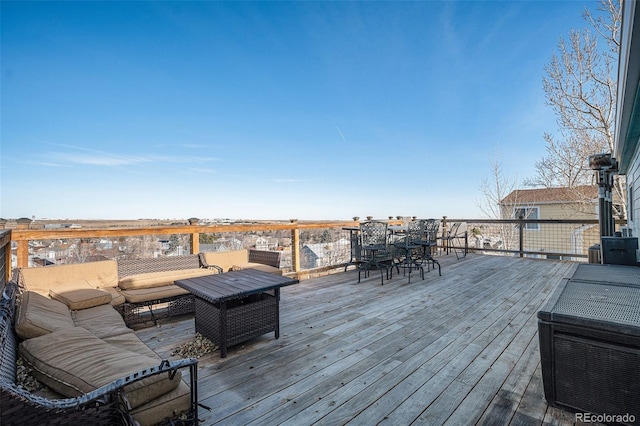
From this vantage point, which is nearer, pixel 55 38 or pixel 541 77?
pixel 55 38

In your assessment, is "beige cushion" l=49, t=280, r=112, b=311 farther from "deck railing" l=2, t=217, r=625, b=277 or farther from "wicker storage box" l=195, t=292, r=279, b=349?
"wicker storage box" l=195, t=292, r=279, b=349

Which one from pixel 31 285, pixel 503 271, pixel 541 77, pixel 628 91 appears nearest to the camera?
pixel 628 91

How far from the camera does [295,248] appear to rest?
524 cm

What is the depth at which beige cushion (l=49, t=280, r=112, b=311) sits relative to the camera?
2721 mm

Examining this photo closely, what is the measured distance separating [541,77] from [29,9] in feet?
40.2

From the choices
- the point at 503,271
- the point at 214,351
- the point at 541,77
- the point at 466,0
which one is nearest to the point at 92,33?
the point at 214,351

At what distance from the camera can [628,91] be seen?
7.25ft

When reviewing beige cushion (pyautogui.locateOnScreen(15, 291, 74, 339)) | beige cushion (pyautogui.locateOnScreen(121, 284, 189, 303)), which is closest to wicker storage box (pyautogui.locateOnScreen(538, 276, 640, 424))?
beige cushion (pyautogui.locateOnScreen(15, 291, 74, 339))

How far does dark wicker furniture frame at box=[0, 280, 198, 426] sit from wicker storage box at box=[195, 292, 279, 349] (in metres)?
1.07

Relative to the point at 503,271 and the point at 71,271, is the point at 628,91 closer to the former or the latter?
the point at 503,271

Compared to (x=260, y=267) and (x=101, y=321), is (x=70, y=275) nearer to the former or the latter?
(x=101, y=321)

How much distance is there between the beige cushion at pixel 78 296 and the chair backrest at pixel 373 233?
160 inches

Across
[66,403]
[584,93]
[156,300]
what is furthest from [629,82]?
[584,93]

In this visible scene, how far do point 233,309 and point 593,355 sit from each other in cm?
243
